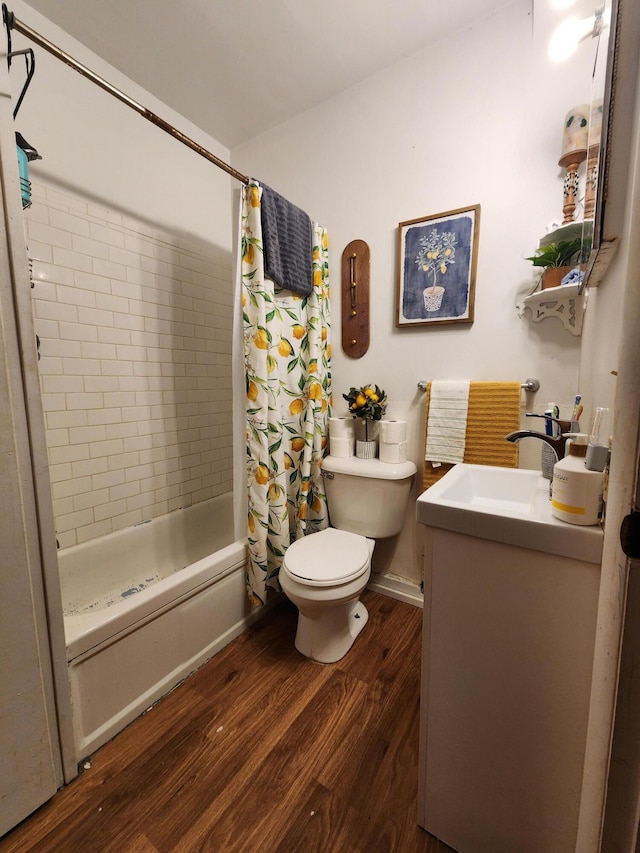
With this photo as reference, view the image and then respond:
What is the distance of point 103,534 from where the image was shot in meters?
1.71

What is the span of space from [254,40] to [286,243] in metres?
0.83

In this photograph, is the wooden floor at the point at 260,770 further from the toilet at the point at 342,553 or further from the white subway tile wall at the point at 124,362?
the white subway tile wall at the point at 124,362

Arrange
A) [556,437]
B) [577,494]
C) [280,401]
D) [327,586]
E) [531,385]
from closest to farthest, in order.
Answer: [577,494]
[556,437]
[327,586]
[531,385]
[280,401]

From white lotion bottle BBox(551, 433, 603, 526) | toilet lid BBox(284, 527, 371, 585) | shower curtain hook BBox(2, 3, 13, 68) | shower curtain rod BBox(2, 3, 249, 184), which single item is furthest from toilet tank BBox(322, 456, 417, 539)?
shower curtain hook BBox(2, 3, 13, 68)

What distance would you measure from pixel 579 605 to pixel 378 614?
49.2 inches

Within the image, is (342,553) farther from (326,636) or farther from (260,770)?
(260,770)

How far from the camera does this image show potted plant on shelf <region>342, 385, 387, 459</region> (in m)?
1.75

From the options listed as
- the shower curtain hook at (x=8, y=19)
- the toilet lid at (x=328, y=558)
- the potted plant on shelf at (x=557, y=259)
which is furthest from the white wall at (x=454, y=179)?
the shower curtain hook at (x=8, y=19)

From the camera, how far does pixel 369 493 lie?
170cm

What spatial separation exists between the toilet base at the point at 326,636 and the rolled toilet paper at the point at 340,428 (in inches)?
31.1

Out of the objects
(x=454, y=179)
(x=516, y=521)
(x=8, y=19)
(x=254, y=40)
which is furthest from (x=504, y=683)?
(x=254, y=40)

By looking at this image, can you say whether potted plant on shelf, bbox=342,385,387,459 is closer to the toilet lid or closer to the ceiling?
the toilet lid

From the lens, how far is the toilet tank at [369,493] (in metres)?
1.66

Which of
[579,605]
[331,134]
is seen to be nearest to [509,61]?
[331,134]
